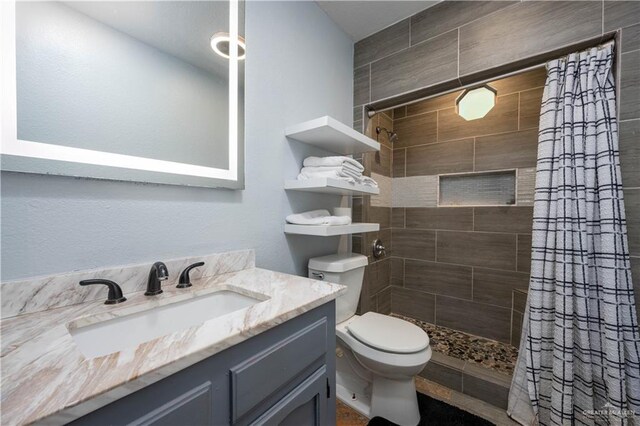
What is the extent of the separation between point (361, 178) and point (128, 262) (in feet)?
3.80

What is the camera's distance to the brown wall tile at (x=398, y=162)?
8.38 ft

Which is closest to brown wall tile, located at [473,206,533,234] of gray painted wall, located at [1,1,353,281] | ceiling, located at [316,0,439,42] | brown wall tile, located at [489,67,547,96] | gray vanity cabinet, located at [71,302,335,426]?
brown wall tile, located at [489,67,547,96]

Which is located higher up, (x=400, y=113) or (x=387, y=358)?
(x=400, y=113)

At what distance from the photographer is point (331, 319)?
892 millimetres

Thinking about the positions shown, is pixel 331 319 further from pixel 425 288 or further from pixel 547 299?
pixel 425 288

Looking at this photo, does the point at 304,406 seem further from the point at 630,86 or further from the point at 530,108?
the point at 530,108

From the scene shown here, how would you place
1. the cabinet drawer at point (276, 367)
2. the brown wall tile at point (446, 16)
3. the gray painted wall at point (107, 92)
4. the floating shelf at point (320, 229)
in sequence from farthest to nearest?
the brown wall tile at point (446, 16) → the floating shelf at point (320, 229) → the gray painted wall at point (107, 92) → the cabinet drawer at point (276, 367)

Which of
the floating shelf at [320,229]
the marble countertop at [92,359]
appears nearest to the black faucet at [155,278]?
the marble countertop at [92,359]

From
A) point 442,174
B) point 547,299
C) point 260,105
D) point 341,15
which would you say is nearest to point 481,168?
point 442,174

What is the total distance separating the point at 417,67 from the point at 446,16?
299 millimetres

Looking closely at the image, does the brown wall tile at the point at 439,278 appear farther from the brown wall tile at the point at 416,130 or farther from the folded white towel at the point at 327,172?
the folded white towel at the point at 327,172

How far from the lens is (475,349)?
1962 mm

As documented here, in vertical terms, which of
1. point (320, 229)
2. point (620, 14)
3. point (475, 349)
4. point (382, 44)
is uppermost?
point (382, 44)

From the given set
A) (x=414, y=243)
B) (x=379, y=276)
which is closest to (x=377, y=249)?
(x=379, y=276)
